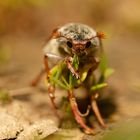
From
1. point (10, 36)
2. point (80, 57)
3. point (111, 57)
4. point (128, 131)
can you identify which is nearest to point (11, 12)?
point (10, 36)

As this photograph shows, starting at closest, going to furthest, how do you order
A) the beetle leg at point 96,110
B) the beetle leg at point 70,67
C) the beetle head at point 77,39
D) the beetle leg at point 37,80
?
the beetle leg at point 70,67, the beetle head at point 77,39, the beetle leg at point 96,110, the beetle leg at point 37,80

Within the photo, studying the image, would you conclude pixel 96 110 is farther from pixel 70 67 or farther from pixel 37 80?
pixel 37 80

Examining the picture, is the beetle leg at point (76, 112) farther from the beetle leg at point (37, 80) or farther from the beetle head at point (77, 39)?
the beetle leg at point (37, 80)

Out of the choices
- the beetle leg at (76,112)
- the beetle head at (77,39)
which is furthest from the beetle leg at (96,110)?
the beetle head at (77,39)

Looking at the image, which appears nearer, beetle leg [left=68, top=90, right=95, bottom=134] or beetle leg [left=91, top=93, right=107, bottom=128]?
beetle leg [left=68, top=90, right=95, bottom=134]

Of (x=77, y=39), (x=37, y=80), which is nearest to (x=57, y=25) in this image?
(x=37, y=80)

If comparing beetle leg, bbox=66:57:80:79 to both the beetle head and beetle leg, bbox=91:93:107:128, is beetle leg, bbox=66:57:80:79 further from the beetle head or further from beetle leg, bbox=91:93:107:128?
beetle leg, bbox=91:93:107:128

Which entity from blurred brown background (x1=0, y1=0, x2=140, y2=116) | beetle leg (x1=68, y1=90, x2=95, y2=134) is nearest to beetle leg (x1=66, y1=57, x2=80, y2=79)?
beetle leg (x1=68, y1=90, x2=95, y2=134)

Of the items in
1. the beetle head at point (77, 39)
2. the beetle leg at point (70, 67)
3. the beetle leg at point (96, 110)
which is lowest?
the beetle leg at point (96, 110)
